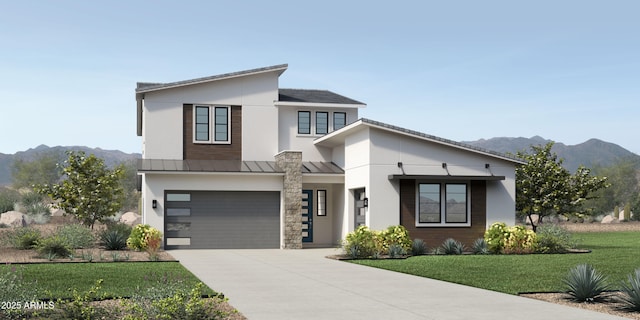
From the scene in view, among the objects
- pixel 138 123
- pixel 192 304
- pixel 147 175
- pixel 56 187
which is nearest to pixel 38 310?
pixel 192 304

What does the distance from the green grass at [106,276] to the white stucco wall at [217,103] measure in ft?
35.0

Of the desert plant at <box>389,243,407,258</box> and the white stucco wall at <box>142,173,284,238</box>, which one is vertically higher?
the white stucco wall at <box>142,173,284,238</box>

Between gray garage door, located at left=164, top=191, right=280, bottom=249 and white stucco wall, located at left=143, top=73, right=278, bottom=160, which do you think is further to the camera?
white stucco wall, located at left=143, top=73, right=278, bottom=160

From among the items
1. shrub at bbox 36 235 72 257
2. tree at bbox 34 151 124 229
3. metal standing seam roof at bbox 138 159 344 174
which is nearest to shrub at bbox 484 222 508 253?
metal standing seam roof at bbox 138 159 344 174

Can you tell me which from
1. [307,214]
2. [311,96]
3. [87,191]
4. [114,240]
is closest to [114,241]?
[114,240]

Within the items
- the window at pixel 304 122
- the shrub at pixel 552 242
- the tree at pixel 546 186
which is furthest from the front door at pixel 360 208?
the tree at pixel 546 186

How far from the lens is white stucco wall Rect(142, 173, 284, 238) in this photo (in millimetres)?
28766

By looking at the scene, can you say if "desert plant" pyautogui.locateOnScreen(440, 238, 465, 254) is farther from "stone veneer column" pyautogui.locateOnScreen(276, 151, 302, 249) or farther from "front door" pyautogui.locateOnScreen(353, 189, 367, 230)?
"stone veneer column" pyautogui.locateOnScreen(276, 151, 302, 249)

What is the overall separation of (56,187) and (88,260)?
1317 centimetres

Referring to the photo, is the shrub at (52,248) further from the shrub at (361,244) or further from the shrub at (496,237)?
the shrub at (496,237)

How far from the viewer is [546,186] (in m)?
32.1

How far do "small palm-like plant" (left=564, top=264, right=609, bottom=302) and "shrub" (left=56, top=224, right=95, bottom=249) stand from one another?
19.3 metres

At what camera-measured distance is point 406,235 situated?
84.5 ft

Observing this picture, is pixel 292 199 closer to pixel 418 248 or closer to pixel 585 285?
pixel 418 248
